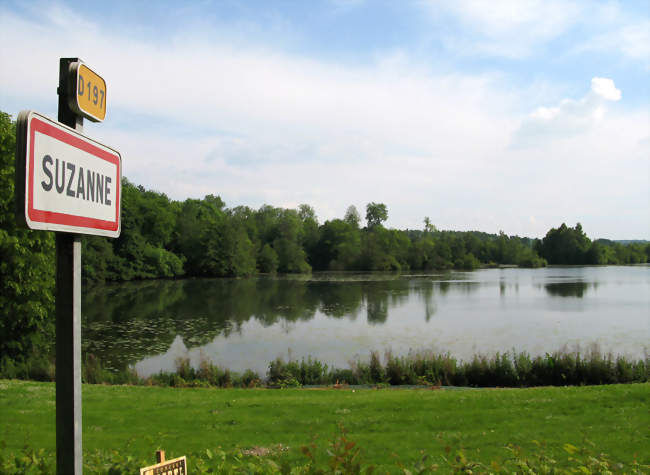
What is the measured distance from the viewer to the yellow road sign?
194cm

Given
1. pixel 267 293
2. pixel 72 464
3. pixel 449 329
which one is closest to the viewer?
pixel 72 464

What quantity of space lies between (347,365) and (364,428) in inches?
329

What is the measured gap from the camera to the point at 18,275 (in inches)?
577

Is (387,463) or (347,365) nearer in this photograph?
(387,463)

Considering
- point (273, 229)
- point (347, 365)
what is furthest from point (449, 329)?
point (273, 229)

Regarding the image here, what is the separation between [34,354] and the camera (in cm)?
1563

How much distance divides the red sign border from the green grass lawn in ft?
13.3

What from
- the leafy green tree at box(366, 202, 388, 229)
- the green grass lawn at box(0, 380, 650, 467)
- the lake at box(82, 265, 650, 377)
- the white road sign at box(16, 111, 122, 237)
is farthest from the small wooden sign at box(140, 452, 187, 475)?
the leafy green tree at box(366, 202, 388, 229)

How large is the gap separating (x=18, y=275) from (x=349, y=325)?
14.5 m

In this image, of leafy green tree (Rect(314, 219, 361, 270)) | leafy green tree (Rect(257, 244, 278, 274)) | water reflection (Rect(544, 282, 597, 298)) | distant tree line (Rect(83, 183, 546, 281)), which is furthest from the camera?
leafy green tree (Rect(314, 219, 361, 270))

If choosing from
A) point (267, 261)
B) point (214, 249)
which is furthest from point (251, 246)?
point (214, 249)

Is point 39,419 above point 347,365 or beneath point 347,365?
above

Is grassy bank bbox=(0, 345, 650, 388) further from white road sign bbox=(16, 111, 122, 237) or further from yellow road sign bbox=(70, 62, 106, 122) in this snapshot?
yellow road sign bbox=(70, 62, 106, 122)

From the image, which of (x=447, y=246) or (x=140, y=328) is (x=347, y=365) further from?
(x=447, y=246)
